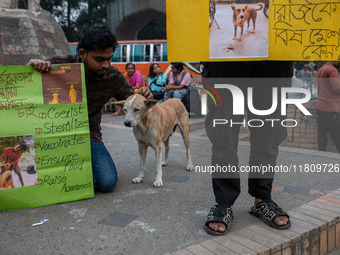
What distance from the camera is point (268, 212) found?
234 centimetres

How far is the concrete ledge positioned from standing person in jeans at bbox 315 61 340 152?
10.6 feet

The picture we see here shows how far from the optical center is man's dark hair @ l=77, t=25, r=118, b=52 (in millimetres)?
2799

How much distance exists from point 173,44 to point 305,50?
0.91 m

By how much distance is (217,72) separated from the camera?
2.31 m

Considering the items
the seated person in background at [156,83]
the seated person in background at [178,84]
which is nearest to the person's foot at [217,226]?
the seated person in background at [178,84]

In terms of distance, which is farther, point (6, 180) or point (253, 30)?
point (6, 180)

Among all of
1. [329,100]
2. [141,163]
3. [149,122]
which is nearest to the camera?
[149,122]

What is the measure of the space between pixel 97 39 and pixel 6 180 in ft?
4.77

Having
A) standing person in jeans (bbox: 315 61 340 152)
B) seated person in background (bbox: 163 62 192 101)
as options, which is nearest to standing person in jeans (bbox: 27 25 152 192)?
standing person in jeans (bbox: 315 61 340 152)

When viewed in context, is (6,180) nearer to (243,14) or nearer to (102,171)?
(102,171)

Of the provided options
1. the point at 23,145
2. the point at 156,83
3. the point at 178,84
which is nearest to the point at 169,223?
the point at 23,145

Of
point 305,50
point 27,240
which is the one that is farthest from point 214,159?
point 27,240

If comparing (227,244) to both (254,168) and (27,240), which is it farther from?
(27,240)

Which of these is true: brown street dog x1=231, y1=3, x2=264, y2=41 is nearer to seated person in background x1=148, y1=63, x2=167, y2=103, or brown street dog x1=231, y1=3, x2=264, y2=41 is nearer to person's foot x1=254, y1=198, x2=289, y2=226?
person's foot x1=254, y1=198, x2=289, y2=226
